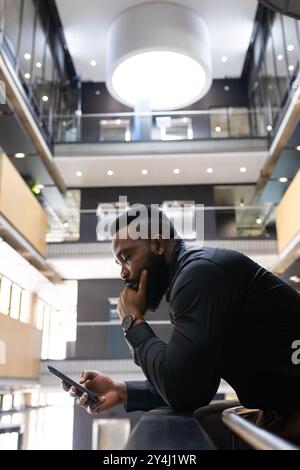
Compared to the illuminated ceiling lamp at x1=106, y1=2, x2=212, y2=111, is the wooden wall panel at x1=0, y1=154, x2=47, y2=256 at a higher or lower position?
lower

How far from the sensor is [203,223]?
13859 millimetres

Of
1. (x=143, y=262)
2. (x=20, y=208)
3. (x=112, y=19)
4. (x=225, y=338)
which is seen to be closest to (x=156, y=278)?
(x=143, y=262)

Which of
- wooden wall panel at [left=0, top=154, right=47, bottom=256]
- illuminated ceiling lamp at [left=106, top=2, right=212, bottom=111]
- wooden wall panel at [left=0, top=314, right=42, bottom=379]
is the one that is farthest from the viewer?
illuminated ceiling lamp at [left=106, top=2, right=212, bottom=111]

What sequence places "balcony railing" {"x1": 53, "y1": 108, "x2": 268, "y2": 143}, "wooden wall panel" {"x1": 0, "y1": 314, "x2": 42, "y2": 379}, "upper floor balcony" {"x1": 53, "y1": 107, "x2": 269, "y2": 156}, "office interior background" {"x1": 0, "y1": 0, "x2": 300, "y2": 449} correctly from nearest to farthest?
1. "wooden wall panel" {"x1": 0, "y1": 314, "x2": 42, "y2": 379}
2. "office interior background" {"x1": 0, "y1": 0, "x2": 300, "y2": 449}
3. "upper floor balcony" {"x1": 53, "y1": 107, "x2": 269, "y2": 156}
4. "balcony railing" {"x1": 53, "y1": 108, "x2": 268, "y2": 143}

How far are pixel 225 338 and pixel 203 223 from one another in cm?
1277

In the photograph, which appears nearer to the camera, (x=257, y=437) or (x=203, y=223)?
(x=257, y=437)

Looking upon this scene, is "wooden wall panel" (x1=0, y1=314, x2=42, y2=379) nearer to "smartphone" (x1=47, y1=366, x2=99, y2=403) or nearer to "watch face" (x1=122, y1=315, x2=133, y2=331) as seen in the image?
"smartphone" (x1=47, y1=366, x2=99, y2=403)

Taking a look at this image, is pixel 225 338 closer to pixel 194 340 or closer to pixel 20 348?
pixel 194 340

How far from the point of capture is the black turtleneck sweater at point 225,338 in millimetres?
1102

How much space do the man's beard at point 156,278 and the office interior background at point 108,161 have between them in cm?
948

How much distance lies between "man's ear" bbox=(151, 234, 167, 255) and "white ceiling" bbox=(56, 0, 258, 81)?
14259mm

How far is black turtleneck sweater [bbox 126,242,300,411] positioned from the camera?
3.61 ft

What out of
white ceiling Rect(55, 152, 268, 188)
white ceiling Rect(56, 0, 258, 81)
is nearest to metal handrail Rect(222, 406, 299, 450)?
white ceiling Rect(55, 152, 268, 188)
